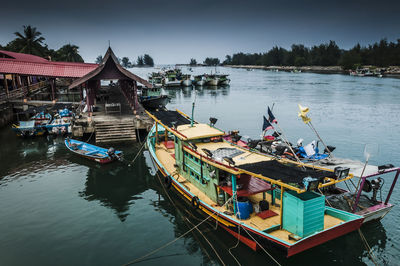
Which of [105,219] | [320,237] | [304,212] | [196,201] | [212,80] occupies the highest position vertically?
[212,80]

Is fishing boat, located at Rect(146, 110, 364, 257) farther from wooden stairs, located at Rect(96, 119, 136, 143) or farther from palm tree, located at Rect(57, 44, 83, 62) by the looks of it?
palm tree, located at Rect(57, 44, 83, 62)

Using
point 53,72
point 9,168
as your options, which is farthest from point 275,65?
point 9,168

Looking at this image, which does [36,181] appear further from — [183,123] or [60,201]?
[183,123]

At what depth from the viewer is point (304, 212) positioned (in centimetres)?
923

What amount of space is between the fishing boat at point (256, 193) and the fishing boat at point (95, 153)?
675cm

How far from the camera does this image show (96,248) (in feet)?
36.9

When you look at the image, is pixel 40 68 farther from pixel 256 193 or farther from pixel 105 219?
pixel 256 193

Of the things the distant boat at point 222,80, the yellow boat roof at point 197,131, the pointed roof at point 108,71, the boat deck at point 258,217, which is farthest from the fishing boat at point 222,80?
the boat deck at point 258,217

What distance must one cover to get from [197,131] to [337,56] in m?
164

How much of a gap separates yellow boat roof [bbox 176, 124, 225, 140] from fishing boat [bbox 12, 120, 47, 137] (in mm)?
18114

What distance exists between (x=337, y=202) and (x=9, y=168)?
70.1 ft

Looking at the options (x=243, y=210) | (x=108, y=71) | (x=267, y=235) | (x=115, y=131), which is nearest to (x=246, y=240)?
(x=243, y=210)

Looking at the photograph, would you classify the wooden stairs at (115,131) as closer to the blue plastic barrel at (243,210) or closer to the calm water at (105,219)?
the calm water at (105,219)

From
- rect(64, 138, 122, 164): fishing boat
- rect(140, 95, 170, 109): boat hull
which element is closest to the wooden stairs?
rect(64, 138, 122, 164): fishing boat
